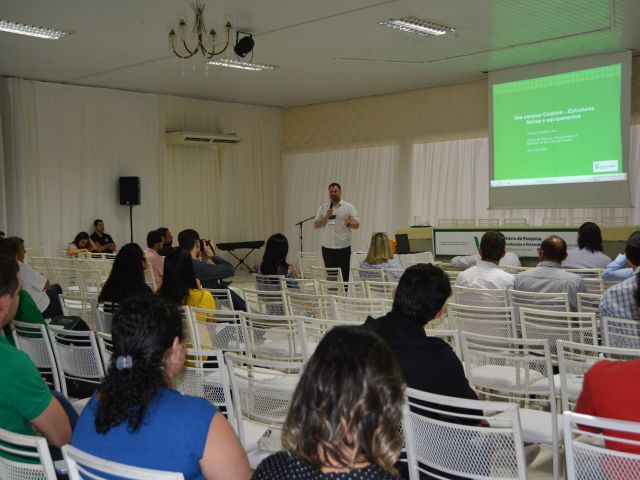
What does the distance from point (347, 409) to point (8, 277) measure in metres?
1.79

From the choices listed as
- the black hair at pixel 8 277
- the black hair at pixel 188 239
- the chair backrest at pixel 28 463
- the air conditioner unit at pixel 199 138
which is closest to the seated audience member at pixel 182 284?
the black hair at pixel 188 239

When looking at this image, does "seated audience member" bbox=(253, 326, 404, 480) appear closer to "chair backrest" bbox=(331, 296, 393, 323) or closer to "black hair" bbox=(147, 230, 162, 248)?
"chair backrest" bbox=(331, 296, 393, 323)

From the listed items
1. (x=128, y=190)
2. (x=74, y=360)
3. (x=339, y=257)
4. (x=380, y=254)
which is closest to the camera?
(x=74, y=360)

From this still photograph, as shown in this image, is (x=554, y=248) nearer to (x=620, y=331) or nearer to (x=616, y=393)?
(x=620, y=331)

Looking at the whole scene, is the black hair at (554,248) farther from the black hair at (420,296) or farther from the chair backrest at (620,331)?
the black hair at (420,296)

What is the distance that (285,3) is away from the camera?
7555mm

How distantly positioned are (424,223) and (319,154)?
10.3 ft

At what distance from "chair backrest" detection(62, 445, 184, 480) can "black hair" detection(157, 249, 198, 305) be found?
2.70m

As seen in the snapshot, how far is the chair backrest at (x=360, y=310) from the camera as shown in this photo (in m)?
4.74

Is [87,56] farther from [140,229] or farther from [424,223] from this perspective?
[424,223]

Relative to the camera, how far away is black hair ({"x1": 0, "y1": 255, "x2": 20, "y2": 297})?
8.77 ft

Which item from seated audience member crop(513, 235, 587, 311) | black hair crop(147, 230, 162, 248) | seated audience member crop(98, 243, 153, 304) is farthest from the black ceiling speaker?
seated audience member crop(513, 235, 587, 311)

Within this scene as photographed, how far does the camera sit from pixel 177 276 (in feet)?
14.8

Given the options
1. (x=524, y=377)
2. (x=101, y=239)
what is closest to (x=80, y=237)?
(x=101, y=239)
